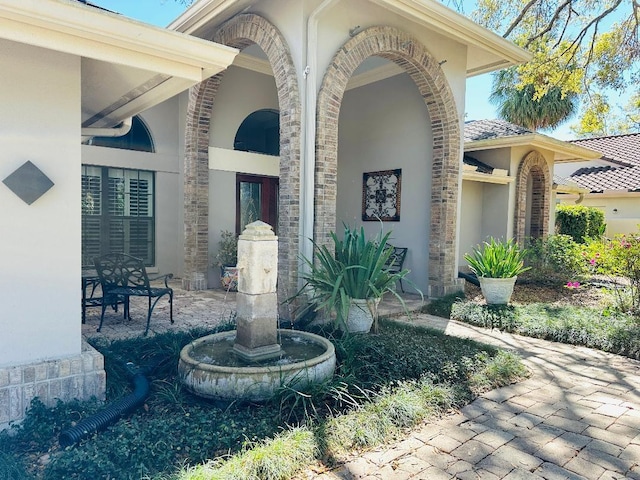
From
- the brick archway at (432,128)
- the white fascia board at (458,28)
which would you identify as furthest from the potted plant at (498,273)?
the white fascia board at (458,28)

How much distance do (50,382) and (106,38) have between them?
8.55 feet

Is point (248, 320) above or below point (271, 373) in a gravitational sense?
above

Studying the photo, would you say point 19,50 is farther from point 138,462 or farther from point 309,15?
point 309,15

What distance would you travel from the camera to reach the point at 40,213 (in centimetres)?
322

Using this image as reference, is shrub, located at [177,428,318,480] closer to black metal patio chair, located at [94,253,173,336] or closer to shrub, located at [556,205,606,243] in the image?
black metal patio chair, located at [94,253,173,336]

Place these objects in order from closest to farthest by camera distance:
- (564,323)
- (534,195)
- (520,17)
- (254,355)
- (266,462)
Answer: (266,462) → (254,355) → (564,323) → (520,17) → (534,195)

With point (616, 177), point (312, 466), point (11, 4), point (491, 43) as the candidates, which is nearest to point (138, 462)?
point (312, 466)

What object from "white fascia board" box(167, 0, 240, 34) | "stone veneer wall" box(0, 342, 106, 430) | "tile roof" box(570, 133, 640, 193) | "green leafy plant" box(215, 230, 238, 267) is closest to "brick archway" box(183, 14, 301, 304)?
"green leafy plant" box(215, 230, 238, 267)

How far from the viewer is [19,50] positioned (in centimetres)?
307

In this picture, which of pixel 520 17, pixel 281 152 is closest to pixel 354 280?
pixel 281 152

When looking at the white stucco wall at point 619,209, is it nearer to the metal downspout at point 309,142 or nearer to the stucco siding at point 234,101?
the stucco siding at point 234,101

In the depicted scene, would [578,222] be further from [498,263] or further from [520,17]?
[498,263]

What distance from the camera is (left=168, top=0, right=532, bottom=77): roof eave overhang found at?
6109mm

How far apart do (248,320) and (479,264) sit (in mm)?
4678
